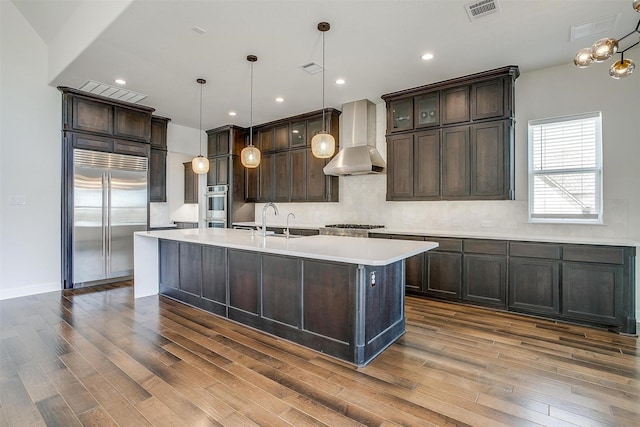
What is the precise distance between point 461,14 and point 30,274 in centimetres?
624

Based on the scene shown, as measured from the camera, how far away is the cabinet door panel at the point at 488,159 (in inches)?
161

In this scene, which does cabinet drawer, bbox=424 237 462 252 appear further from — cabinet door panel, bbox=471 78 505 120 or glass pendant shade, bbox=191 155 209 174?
glass pendant shade, bbox=191 155 209 174

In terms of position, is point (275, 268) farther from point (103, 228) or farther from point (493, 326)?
point (103, 228)

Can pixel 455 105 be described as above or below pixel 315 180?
above

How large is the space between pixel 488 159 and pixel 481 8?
74.5 inches

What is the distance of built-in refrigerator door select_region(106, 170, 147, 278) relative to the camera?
5.32 m

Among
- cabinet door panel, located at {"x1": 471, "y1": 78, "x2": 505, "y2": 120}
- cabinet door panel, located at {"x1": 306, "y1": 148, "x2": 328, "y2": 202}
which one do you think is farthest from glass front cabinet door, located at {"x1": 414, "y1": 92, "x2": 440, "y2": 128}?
cabinet door panel, located at {"x1": 306, "y1": 148, "x2": 328, "y2": 202}

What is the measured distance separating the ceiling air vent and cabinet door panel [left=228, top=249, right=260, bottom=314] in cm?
293

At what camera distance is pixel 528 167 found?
163 inches

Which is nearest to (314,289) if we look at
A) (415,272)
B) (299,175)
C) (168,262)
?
(415,272)

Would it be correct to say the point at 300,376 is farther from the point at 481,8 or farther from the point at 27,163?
the point at 27,163

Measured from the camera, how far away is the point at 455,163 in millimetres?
4430

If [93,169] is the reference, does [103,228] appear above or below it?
below

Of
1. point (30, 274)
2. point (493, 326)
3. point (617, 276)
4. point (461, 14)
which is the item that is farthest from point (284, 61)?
point (30, 274)
